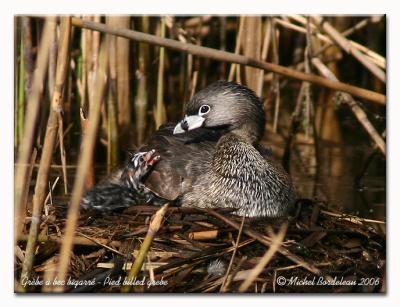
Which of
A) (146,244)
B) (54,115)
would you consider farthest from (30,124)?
(146,244)

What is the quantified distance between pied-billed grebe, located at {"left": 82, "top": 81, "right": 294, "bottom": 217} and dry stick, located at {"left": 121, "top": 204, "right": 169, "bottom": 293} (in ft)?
3.57

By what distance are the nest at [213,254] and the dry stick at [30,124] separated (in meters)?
0.49

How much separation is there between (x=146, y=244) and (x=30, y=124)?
→ 863mm

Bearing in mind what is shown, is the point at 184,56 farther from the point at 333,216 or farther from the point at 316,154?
the point at 333,216

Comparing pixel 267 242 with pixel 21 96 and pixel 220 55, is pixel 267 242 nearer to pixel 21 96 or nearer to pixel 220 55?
pixel 220 55

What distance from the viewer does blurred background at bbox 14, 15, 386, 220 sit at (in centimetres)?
616

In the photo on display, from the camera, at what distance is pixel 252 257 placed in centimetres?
485

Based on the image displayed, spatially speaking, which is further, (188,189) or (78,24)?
(188,189)

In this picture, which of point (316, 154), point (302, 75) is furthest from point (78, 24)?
point (316, 154)

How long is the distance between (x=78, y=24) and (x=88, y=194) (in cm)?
145

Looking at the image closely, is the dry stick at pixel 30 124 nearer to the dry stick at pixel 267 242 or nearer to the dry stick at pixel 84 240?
the dry stick at pixel 84 240

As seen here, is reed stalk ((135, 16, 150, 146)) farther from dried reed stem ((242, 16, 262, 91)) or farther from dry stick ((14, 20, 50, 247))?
dry stick ((14, 20, 50, 247))

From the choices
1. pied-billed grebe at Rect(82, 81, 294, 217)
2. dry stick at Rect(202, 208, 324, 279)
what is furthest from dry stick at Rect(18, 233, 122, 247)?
dry stick at Rect(202, 208, 324, 279)

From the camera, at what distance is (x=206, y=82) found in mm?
7652
